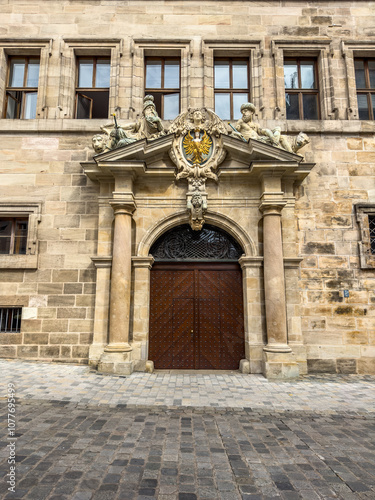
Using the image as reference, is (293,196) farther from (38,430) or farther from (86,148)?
(38,430)

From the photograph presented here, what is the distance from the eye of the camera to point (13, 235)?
800cm

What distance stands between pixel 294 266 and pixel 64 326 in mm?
5483

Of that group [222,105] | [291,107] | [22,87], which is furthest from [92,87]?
[291,107]

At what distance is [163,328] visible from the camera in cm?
745

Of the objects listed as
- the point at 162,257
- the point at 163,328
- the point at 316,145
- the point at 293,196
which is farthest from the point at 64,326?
the point at 316,145

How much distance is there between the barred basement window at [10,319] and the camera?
7.57 metres

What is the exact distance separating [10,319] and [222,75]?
8513 mm

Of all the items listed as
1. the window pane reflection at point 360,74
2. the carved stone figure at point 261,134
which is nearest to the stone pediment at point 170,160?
the carved stone figure at point 261,134

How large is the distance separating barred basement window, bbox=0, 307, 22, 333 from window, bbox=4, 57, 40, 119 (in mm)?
5210

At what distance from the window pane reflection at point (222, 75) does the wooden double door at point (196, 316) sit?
5121 millimetres

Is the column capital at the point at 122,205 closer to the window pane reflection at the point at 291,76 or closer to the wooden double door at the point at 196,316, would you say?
the wooden double door at the point at 196,316

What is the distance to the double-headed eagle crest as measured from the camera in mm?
7566

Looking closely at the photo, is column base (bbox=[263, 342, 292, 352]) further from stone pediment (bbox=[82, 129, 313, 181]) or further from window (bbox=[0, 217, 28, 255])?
window (bbox=[0, 217, 28, 255])

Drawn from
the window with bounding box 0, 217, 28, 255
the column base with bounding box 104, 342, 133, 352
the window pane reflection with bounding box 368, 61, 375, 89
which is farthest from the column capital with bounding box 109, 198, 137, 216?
the window pane reflection with bounding box 368, 61, 375, 89
